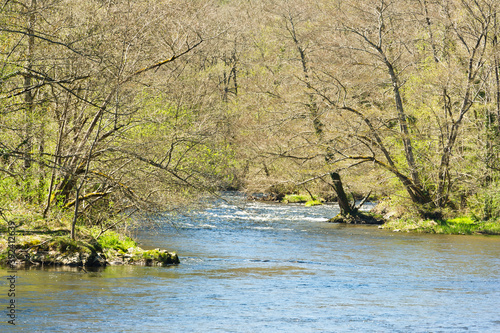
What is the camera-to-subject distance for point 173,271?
15.1 metres

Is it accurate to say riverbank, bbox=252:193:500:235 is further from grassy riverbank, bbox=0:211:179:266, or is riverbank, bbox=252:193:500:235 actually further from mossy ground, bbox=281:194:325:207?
mossy ground, bbox=281:194:325:207

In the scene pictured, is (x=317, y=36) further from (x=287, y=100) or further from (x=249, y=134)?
(x=249, y=134)

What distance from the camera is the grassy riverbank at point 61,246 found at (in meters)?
14.7

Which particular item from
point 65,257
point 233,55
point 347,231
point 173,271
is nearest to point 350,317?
point 173,271

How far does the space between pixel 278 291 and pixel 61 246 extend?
18.7 ft

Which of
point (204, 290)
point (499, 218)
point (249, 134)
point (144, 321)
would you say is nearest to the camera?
point (144, 321)

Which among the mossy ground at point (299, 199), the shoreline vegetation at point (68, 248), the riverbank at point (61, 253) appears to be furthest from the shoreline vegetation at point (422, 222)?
the mossy ground at point (299, 199)

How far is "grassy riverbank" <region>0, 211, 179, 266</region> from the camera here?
579 inches

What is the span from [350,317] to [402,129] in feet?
61.5

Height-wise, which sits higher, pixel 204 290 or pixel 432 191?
pixel 432 191

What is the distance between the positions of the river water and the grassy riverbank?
0.72m

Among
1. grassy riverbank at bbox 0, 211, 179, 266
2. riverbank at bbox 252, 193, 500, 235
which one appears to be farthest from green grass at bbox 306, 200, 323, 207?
grassy riverbank at bbox 0, 211, 179, 266

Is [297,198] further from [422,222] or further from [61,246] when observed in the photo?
[61,246]

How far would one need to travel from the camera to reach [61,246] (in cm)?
1505
